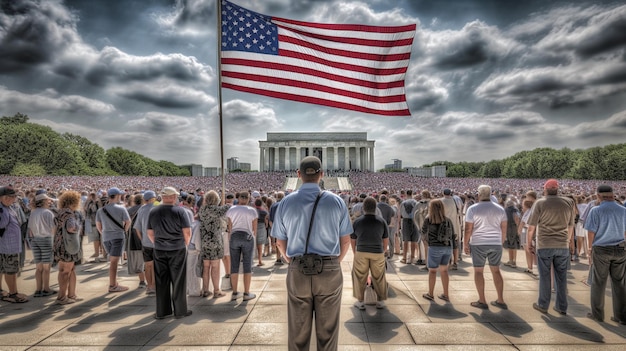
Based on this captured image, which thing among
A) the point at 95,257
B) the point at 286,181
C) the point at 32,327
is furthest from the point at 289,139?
the point at 32,327

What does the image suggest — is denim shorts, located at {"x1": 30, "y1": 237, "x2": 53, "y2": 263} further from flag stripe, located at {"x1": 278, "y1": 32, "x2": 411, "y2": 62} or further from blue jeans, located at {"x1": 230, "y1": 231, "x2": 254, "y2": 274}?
flag stripe, located at {"x1": 278, "y1": 32, "x2": 411, "y2": 62}

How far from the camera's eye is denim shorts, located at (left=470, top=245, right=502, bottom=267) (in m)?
5.57

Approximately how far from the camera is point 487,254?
564cm

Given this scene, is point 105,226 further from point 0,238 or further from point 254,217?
point 254,217

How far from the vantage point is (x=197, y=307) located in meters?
5.66

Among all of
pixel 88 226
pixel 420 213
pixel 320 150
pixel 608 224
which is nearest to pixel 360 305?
pixel 420 213

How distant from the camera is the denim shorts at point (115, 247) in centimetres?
678

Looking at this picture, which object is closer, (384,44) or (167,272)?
(167,272)

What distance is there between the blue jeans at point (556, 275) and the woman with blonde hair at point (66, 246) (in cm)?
834

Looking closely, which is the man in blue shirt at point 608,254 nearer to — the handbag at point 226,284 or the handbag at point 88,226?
the handbag at point 226,284

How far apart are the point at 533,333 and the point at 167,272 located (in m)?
5.61

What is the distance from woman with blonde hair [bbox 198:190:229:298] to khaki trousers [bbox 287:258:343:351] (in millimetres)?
3493

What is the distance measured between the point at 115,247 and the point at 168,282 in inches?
97.3

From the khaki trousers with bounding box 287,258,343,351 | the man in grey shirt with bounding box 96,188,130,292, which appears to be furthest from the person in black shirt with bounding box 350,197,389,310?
the man in grey shirt with bounding box 96,188,130,292
